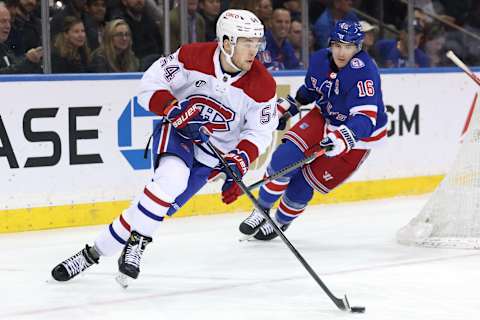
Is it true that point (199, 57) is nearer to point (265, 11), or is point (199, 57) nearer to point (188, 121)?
Result: point (188, 121)

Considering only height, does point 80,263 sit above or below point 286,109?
below

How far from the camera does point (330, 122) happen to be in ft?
18.0

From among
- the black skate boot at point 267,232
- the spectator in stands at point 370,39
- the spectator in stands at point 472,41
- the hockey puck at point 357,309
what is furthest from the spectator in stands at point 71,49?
the spectator in stands at point 472,41

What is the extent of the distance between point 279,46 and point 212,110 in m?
2.71

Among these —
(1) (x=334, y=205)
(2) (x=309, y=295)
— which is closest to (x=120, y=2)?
(1) (x=334, y=205)

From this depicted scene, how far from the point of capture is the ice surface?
13.1 feet

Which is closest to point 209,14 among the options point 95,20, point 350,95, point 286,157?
Result: point 95,20

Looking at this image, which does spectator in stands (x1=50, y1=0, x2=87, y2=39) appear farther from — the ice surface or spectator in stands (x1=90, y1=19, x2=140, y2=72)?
the ice surface

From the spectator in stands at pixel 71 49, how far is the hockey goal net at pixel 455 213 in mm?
1913

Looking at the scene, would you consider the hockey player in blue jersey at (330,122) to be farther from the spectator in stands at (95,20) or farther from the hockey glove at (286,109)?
the spectator in stands at (95,20)

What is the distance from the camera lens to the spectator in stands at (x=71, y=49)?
6082 mm

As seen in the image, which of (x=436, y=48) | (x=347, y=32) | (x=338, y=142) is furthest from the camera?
(x=436, y=48)

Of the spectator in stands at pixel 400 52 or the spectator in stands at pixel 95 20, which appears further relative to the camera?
the spectator in stands at pixel 400 52

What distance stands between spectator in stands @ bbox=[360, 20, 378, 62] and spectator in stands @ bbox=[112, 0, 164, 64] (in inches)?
65.4
